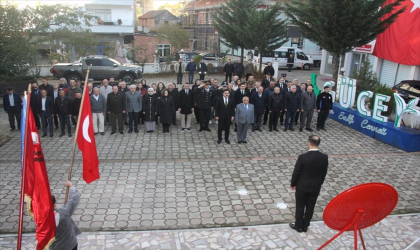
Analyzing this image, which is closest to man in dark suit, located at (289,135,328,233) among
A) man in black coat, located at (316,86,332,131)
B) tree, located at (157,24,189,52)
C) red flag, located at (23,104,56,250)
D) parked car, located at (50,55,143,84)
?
red flag, located at (23,104,56,250)

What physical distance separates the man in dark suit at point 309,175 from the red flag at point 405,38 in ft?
49.9

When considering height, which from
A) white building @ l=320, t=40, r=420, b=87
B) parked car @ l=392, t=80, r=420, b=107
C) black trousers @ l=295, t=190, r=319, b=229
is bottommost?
black trousers @ l=295, t=190, r=319, b=229

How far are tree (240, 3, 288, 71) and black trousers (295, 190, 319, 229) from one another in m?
17.2

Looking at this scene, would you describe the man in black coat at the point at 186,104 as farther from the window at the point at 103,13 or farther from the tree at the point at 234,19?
the window at the point at 103,13

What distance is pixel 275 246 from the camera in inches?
215

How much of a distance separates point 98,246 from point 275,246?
9.12 feet

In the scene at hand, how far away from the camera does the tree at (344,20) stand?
15117 millimetres

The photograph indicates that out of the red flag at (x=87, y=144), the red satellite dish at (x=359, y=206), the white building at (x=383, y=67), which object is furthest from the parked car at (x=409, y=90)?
the red flag at (x=87, y=144)

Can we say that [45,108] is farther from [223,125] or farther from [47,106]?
[223,125]

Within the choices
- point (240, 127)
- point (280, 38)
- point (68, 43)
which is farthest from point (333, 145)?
point (68, 43)

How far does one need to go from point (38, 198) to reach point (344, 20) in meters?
14.9

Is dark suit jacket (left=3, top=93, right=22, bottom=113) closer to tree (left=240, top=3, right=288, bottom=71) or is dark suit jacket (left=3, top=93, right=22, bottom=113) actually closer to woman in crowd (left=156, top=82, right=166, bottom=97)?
woman in crowd (left=156, top=82, right=166, bottom=97)

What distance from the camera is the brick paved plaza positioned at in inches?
249

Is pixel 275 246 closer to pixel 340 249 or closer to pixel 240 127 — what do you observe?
pixel 340 249
